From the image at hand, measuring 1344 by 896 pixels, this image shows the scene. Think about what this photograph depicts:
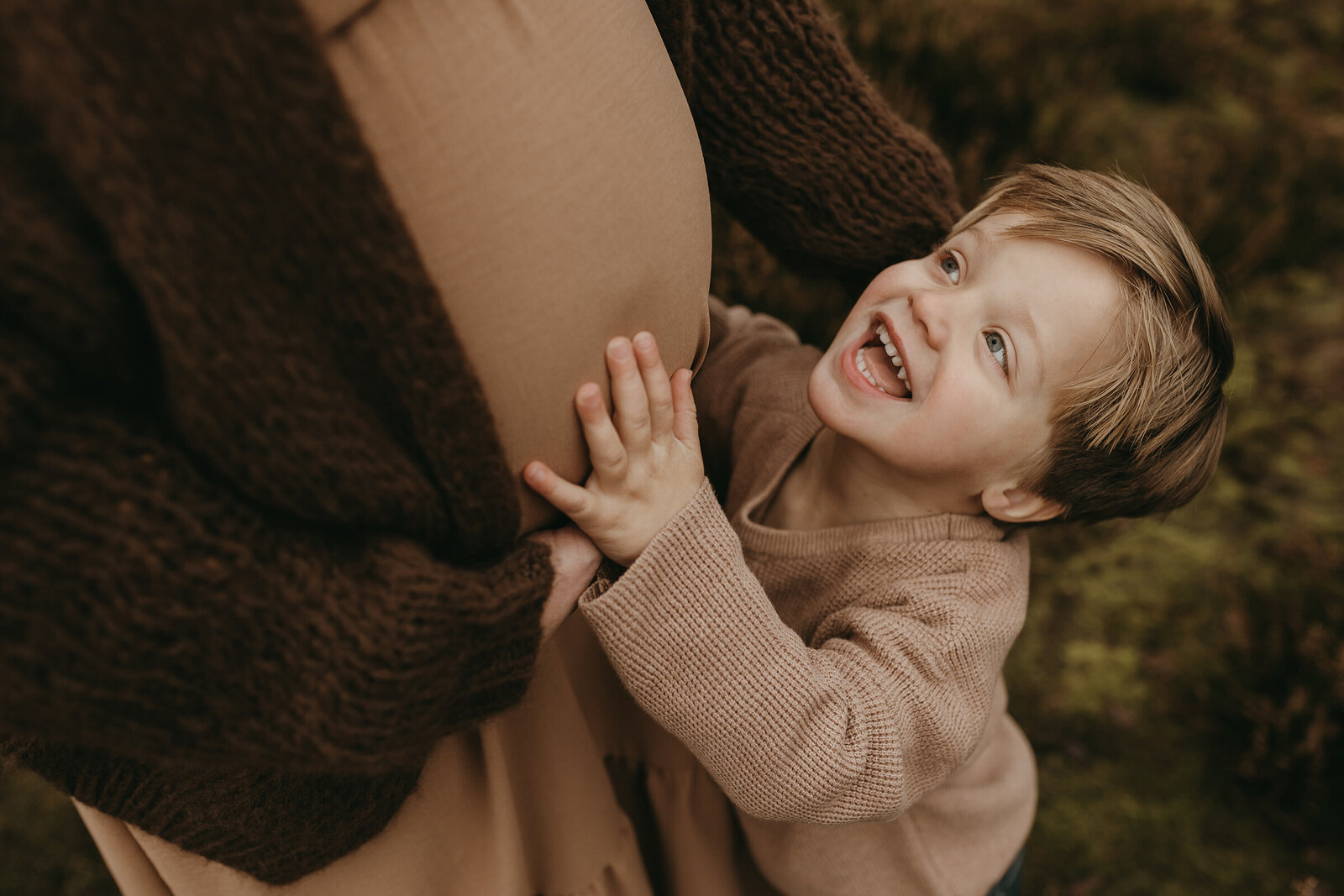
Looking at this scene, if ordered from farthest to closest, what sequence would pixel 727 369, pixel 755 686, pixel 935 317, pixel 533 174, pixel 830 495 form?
pixel 727 369 → pixel 830 495 → pixel 935 317 → pixel 755 686 → pixel 533 174

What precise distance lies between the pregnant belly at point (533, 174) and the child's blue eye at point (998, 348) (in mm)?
594

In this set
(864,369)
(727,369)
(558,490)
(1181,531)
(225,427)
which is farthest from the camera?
(1181,531)

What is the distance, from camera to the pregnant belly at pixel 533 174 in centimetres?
80

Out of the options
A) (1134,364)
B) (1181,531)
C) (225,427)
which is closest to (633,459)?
(225,427)

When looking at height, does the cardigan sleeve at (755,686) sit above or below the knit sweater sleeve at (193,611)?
below

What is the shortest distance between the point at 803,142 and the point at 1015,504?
0.71 meters

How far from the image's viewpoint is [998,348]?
1409 mm

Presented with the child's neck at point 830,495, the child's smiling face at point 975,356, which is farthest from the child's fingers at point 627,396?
the child's neck at point 830,495

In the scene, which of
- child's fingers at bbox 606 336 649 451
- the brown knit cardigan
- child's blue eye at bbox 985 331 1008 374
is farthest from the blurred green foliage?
the brown knit cardigan

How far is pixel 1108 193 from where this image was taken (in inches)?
59.3

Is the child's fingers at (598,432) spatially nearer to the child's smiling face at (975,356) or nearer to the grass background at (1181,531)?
the child's smiling face at (975,356)

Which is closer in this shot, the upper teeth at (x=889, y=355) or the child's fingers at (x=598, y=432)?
the child's fingers at (x=598, y=432)

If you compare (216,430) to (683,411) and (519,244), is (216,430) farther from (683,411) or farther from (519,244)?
(683,411)

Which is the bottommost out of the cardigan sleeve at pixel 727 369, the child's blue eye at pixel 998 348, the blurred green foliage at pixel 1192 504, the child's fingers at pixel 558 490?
the blurred green foliage at pixel 1192 504
